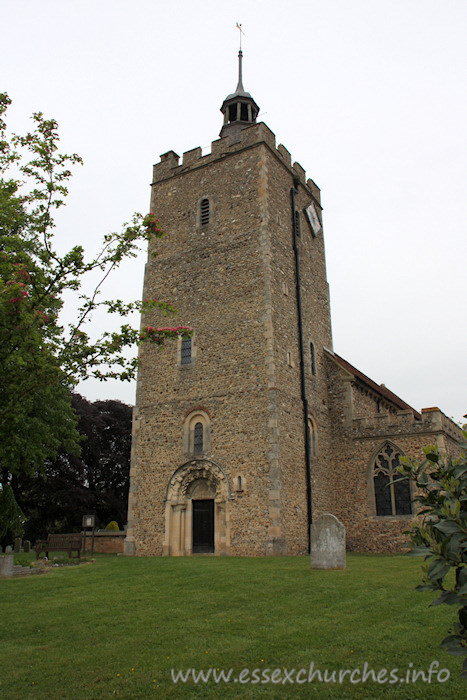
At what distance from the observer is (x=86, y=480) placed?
3366cm

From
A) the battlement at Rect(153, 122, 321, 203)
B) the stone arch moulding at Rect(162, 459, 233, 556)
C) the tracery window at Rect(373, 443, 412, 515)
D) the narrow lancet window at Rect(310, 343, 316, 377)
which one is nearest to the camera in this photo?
the stone arch moulding at Rect(162, 459, 233, 556)

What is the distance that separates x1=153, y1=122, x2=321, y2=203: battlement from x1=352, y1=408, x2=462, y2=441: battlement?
35.2 ft

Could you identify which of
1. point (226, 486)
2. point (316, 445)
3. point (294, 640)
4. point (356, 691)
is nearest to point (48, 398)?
point (226, 486)

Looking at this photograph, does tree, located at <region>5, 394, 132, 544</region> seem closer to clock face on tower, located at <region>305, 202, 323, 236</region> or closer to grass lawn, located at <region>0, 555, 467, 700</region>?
clock face on tower, located at <region>305, 202, 323, 236</region>

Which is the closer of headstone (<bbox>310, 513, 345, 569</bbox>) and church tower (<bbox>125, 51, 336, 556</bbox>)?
headstone (<bbox>310, 513, 345, 569</bbox>)

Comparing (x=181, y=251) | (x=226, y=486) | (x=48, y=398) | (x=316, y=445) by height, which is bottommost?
(x=226, y=486)

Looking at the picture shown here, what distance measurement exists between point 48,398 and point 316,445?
9.87 metres

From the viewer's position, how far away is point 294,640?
5.93 meters

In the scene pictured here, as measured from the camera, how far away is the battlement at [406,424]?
18.4m

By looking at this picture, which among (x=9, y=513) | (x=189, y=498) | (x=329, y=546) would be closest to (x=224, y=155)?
(x=189, y=498)

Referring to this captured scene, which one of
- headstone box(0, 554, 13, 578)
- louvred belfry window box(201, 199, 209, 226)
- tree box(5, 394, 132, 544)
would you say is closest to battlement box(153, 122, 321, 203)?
louvred belfry window box(201, 199, 209, 226)

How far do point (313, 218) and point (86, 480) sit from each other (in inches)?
848

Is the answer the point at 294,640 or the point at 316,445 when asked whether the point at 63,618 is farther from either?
the point at 316,445

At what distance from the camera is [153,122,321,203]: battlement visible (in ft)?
68.3
